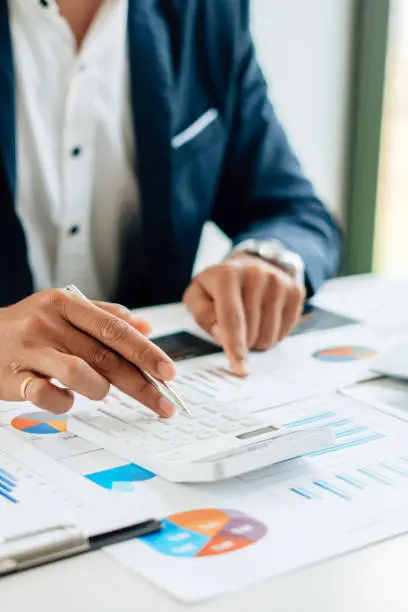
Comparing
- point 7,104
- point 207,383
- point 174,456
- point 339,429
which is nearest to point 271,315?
point 207,383

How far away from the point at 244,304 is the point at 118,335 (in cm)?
29

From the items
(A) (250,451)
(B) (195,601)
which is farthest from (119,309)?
(B) (195,601)

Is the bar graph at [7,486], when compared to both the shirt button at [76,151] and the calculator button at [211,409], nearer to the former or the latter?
the calculator button at [211,409]

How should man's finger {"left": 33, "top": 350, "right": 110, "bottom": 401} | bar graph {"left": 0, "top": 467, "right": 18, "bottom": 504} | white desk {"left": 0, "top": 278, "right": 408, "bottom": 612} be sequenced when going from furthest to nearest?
man's finger {"left": 33, "top": 350, "right": 110, "bottom": 401} → bar graph {"left": 0, "top": 467, "right": 18, "bottom": 504} → white desk {"left": 0, "top": 278, "right": 408, "bottom": 612}

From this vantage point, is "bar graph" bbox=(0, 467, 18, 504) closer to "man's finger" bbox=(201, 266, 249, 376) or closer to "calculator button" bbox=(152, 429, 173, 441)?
"calculator button" bbox=(152, 429, 173, 441)

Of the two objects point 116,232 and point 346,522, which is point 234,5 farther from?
point 346,522

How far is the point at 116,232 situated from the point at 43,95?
0.23 meters

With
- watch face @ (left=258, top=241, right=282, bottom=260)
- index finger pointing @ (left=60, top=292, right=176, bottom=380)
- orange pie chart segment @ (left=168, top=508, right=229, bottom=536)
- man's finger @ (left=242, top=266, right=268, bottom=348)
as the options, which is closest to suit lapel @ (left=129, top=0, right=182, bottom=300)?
watch face @ (left=258, top=241, right=282, bottom=260)

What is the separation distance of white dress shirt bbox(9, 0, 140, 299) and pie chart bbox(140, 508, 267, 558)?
0.74 meters

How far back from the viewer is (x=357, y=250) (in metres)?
2.67

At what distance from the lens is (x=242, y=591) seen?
1.65 ft

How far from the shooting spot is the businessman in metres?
1.18

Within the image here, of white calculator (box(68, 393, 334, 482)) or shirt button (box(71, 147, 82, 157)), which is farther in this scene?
shirt button (box(71, 147, 82, 157))

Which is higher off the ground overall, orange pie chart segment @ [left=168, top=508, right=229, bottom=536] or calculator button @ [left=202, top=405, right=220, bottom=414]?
calculator button @ [left=202, top=405, right=220, bottom=414]
